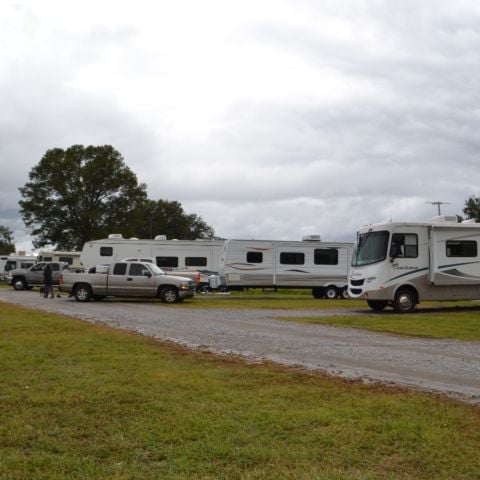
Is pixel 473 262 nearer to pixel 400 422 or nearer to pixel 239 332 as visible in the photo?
pixel 239 332

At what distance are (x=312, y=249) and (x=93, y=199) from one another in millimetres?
35697

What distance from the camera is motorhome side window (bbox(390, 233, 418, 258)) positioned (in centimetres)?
2195

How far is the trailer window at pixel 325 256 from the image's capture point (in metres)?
33.5

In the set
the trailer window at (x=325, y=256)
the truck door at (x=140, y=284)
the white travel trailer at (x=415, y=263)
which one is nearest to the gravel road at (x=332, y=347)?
the white travel trailer at (x=415, y=263)

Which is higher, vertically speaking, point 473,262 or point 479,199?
point 479,199

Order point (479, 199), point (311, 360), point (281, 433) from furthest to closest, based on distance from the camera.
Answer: point (479, 199) < point (311, 360) < point (281, 433)

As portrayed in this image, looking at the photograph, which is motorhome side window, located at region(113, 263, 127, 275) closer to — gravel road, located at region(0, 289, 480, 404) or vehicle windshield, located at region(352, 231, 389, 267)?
gravel road, located at region(0, 289, 480, 404)

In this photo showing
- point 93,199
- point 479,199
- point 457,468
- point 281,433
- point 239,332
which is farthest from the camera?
point 479,199

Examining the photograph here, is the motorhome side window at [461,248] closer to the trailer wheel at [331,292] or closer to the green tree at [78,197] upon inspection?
the trailer wheel at [331,292]

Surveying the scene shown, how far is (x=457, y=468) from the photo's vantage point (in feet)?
15.5

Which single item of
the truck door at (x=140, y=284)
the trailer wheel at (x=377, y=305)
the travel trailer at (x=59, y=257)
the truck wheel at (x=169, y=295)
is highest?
the travel trailer at (x=59, y=257)

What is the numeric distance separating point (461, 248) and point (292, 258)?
11369mm

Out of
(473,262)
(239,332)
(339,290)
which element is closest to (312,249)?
(339,290)

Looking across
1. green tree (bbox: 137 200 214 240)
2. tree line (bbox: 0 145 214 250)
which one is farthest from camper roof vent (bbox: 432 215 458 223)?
green tree (bbox: 137 200 214 240)
